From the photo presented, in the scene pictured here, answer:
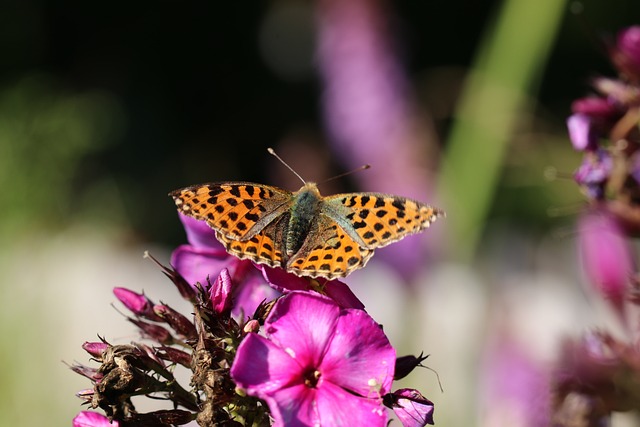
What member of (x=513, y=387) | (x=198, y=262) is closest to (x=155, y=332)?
(x=198, y=262)

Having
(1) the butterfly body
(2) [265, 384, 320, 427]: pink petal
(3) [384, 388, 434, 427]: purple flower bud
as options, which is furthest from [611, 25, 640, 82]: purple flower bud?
(2) [265, 384, 320, 427]: pink petal

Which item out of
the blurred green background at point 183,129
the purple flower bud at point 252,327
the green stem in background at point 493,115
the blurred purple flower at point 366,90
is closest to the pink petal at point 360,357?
the purple flower bud at point 252,327

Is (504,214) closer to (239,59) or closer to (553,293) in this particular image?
(553,293)

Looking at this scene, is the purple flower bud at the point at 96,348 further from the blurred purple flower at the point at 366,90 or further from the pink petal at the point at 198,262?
the blurred purple flower at the point at 366,90

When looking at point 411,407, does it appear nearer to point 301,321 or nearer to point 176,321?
point 301,321

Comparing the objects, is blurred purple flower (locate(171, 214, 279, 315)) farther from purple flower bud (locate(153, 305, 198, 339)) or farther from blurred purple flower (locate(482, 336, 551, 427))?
blurred purple flower (locate(482, 336, 551, 427))

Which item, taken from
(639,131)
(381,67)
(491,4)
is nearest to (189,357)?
(639,131)

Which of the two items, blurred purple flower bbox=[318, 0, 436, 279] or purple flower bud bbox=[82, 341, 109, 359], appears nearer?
purple flower bud bbox=[82, 341, 109, 359]
